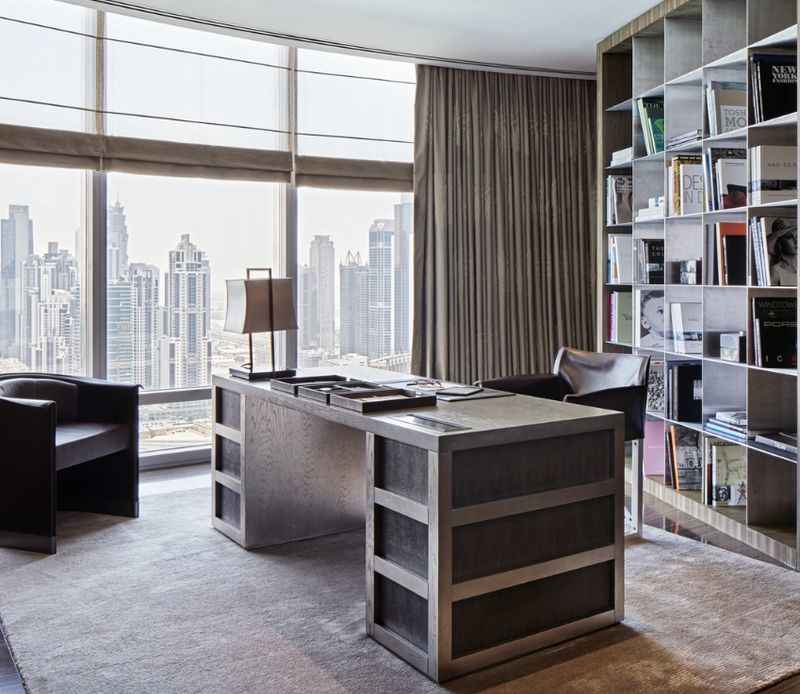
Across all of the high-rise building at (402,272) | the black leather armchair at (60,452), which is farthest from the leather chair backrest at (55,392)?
the high-rise building at (402,272)

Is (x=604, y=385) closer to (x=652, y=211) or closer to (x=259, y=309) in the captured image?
(x=652, y=211)

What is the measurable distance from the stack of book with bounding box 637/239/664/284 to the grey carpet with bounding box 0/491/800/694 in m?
1.48

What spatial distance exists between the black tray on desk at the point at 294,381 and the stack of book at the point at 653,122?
2149mm

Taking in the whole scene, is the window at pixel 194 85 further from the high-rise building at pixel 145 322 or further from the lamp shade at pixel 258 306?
the lamp shade at pixel 258 306

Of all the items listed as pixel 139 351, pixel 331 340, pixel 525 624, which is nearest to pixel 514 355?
pixel 331 340

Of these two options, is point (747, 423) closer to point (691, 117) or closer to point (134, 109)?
point (691, 117)

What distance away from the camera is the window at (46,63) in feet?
13.6

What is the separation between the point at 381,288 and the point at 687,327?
2.05 m

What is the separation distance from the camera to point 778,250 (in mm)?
3340

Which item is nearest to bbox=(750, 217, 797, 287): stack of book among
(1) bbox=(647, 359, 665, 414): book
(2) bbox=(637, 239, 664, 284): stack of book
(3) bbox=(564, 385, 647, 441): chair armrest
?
(3) bbox=(564, 385, 647, 441): chair armrest

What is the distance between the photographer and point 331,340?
206 inches

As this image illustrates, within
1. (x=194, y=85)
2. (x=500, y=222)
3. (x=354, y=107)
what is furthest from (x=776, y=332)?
(x=194, y=85)

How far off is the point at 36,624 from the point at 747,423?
2876mm

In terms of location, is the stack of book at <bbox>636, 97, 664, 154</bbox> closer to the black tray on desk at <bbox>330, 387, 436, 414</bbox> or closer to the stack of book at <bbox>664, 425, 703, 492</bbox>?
the stack of book at <bbox>664, 425, 703, 492</bbox>
